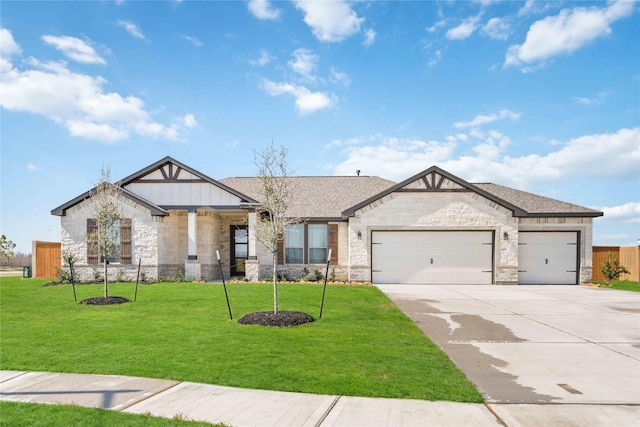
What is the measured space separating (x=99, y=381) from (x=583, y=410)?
21.1 feet

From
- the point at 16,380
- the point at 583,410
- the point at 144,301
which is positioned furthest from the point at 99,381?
the point at 144,301

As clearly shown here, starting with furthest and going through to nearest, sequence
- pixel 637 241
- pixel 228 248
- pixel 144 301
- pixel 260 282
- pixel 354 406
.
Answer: pixel 228 248
pixel 637 241
pixel 260 282
pixel 144 301
pixel 354 406

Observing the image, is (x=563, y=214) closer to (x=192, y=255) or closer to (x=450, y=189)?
(x=450, y=189)

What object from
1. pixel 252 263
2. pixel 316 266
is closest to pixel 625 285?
pixel 316 266

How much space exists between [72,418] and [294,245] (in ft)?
52.2

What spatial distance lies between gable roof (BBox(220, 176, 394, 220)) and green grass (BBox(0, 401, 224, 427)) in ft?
50.3

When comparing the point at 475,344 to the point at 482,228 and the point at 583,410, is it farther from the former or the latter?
the point at 482,228

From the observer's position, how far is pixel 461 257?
19219 mm

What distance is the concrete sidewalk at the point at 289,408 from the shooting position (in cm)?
451

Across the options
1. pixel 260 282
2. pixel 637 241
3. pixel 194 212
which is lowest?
pixel 260 282

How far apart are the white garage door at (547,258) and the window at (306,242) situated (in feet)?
31.4

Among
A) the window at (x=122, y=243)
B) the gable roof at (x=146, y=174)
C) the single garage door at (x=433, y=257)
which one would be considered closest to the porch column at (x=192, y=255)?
the gable roof at (x=146, y=174)

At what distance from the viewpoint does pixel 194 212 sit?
1995 cm

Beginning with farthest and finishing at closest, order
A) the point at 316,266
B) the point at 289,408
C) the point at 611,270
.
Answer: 1. the point at 316,266
2. the point at 611,270
3. the point at 289,408
